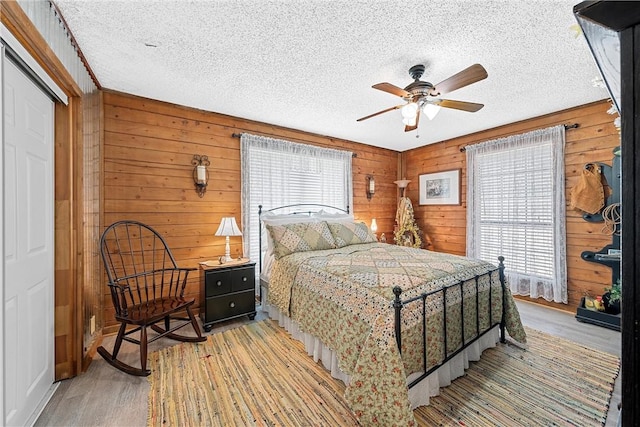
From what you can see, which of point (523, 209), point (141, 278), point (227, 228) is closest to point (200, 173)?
point (227, 228)

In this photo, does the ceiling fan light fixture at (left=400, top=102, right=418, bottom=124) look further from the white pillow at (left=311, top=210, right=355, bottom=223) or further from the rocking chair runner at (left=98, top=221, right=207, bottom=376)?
the rocking chair runner at (left=98, top=221, right=207, bottom=376)

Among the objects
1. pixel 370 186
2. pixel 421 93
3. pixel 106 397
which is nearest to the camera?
pixel 106 397

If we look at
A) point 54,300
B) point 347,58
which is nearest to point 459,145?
point 347,58

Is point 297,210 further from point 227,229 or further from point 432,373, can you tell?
point 432,373

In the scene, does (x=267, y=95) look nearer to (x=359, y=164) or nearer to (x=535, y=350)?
(x=359, y=164)

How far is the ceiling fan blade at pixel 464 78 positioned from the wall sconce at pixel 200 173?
2.55 meters

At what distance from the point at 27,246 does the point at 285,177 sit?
274 centimetres

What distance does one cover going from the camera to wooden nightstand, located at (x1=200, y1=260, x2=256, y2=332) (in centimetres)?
291

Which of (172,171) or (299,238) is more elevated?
(172,171)

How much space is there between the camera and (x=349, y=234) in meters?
3.69

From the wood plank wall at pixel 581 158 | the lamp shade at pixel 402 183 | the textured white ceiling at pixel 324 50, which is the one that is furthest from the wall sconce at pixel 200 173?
the wood plank wall at pixel 581 158

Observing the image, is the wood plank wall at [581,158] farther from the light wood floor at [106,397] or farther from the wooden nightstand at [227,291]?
the wooden nightstand at [227,291]

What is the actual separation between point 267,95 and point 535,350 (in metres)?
3.54

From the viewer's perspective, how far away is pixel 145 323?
6.98 ft
